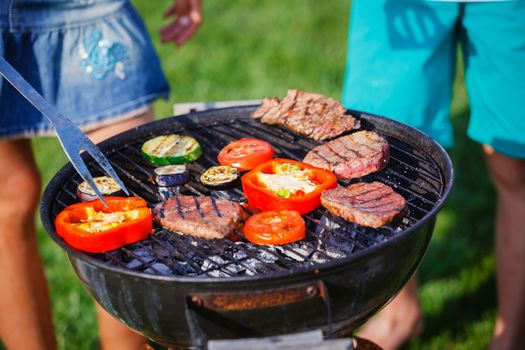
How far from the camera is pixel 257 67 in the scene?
639cm

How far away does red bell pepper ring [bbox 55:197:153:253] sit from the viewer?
206 centimetres

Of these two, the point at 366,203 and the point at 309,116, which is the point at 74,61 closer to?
the point at 309,116

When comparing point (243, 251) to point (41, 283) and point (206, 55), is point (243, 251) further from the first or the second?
point (206, 55)

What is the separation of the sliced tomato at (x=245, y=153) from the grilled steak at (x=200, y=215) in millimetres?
248

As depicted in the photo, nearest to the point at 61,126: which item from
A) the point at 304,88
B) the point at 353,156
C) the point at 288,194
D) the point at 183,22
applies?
the point at 288,194

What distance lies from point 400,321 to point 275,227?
1832mm

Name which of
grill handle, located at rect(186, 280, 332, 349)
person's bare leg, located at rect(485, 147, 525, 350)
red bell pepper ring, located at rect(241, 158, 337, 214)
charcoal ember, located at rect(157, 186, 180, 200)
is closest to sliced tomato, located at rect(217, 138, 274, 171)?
red bell pepper ring, located at rect(241, 158, 337, 214)

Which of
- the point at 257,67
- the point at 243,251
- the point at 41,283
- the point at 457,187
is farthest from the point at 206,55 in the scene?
the point at 243,251

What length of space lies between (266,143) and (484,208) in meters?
2.60

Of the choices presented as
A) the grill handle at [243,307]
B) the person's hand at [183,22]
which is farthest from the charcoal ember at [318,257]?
the person's hand at [183,22]

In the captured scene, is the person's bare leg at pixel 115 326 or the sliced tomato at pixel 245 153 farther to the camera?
the person's bare leg at pixel 115 326

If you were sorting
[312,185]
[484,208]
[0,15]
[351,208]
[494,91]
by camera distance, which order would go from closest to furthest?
[351,208] → [312,185] → [0,15] → [494,91] → [484,208]

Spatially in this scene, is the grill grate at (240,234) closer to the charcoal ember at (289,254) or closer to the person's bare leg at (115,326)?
the charcoal ember at (289,254)

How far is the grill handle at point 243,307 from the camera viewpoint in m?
1.87
